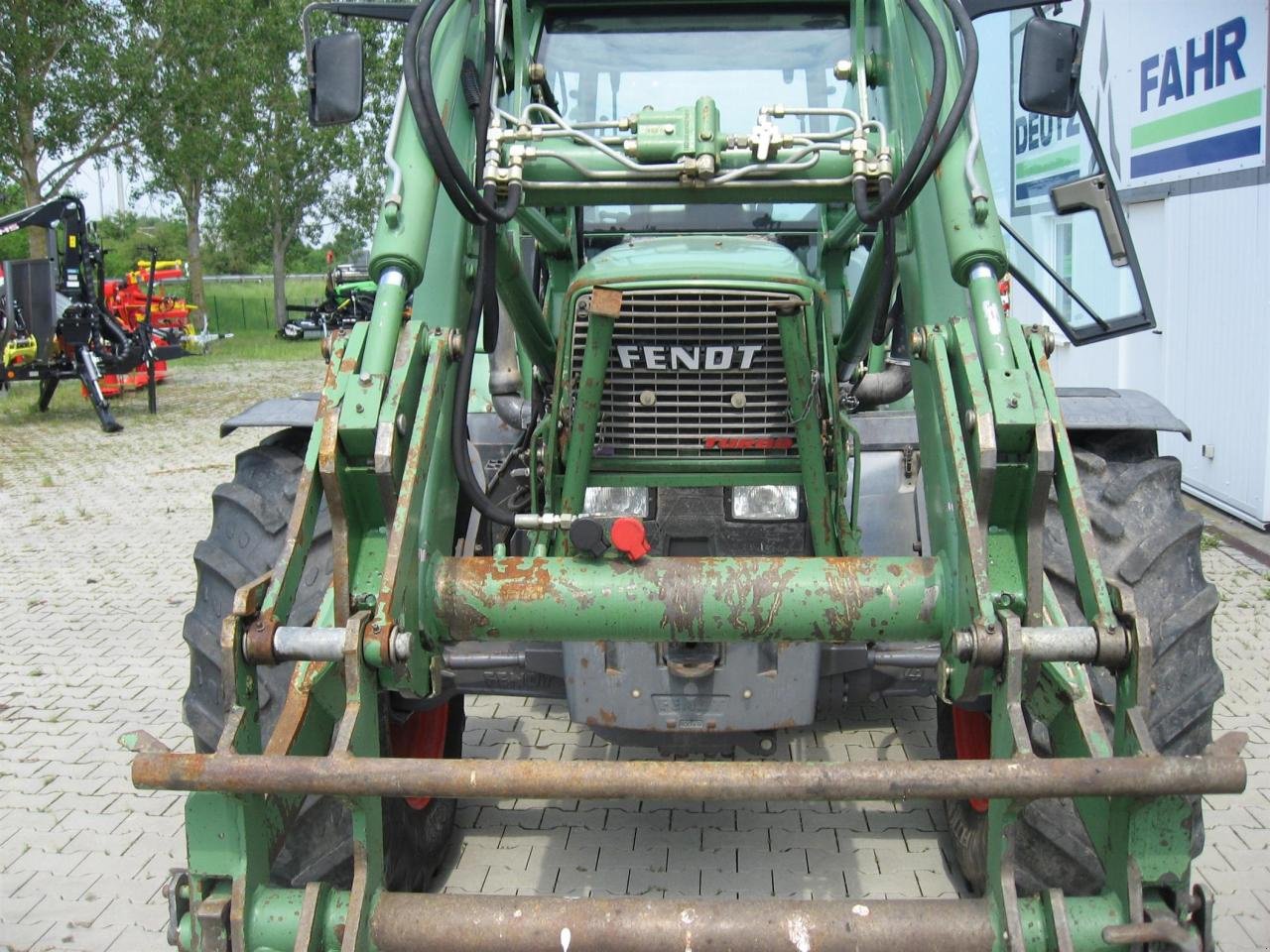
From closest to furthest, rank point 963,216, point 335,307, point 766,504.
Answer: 1. point 963,216
2. point 766,504
3. point 335,307

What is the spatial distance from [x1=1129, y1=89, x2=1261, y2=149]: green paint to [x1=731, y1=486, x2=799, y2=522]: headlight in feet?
18.5

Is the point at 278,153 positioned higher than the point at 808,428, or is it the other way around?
the point at 278,153

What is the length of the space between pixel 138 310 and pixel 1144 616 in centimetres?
1983

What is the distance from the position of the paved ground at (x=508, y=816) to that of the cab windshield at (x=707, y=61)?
2.23 meters

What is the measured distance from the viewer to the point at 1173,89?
28.1 ft

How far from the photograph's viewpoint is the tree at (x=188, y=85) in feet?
70.0

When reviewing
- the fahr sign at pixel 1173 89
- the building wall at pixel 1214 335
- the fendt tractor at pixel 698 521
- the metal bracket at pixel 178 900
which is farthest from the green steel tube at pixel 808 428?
the building wall at pixel 1214 335

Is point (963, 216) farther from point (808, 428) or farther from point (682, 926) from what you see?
point (682, 926)

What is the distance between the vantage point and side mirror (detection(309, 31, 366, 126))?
3.30 m

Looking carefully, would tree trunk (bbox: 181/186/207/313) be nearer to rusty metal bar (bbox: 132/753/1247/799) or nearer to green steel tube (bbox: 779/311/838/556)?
green steel tube (bbox: 779/311/838/556)

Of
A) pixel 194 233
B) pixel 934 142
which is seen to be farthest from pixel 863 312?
pixel 194 233

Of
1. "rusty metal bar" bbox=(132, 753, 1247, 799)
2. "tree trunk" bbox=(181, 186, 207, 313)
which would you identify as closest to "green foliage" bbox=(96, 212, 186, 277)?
"tree trunk" bbox=(181, 186, 207, 313)

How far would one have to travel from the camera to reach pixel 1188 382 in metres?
8.70

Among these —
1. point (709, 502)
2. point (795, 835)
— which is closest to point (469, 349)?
point (709, 502)
